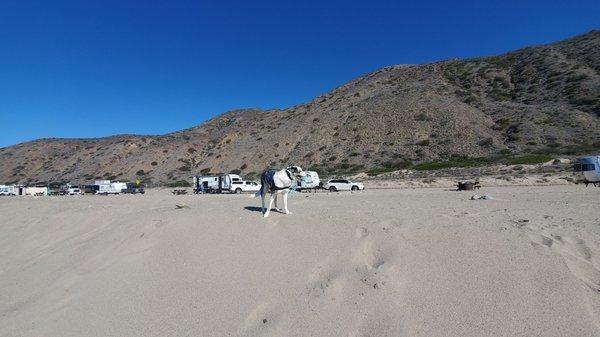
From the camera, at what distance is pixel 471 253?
5.38 metres

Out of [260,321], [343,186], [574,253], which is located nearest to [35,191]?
[343,186]

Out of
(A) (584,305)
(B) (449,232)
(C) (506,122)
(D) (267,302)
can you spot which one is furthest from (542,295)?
(C) (506,122)

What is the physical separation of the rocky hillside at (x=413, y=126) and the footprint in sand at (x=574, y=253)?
41.5 m

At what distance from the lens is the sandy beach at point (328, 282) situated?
4230mm

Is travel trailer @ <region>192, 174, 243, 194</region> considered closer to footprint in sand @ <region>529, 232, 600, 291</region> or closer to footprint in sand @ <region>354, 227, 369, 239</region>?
footprint in sand @ <region>354, 227, 369, 239</region>

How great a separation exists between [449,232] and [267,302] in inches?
120

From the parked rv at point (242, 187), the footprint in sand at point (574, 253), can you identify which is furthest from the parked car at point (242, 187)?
the footprint in sand at point (574, 253)

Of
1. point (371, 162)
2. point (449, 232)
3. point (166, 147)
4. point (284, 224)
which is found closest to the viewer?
point (449, 232)

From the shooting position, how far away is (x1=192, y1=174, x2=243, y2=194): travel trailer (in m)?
45.1

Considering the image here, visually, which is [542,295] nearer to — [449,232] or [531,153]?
[449,232]

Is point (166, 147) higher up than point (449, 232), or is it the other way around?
point (166, 147)

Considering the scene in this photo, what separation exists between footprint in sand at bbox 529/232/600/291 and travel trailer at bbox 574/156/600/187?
86.6 feet

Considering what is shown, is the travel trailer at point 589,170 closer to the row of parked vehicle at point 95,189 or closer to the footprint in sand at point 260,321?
the footprint in sand at point 260,321

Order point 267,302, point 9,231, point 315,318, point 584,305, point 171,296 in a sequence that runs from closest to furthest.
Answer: point 584,305, point 315,318, point 267,302, point 171,296, point 9,231
